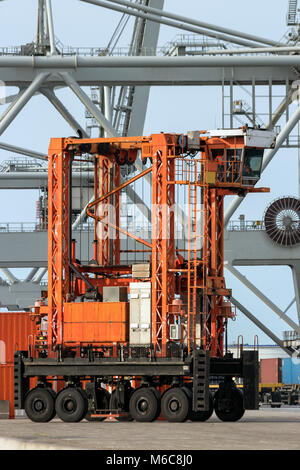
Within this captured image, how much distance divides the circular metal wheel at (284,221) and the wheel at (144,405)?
3465 cm

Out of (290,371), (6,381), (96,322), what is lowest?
(290,371)

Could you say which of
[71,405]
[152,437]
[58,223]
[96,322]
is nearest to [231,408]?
[96,322]

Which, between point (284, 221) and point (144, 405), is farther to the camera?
point (284, 221)

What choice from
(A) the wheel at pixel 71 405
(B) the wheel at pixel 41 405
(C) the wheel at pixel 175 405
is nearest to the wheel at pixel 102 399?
(A) the wheel at pixel 71 405

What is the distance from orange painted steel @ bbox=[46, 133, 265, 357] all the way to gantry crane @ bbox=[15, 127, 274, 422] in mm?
30

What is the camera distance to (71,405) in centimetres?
3234

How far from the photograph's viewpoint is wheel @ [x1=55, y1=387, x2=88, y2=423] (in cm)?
3222

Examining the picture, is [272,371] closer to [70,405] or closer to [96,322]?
[96,322]

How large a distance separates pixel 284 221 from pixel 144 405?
35501mm

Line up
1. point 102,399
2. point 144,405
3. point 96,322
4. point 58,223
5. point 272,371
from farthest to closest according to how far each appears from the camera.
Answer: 1. point 272,371
2. point 58,223
3. point 96,322
4. point 102,399
5. point 144,405

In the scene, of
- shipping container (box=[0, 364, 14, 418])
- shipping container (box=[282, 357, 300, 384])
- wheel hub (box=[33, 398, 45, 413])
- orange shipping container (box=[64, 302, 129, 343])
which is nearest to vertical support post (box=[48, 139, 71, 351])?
orange shipping container (box=[64, 302, 129, 343])

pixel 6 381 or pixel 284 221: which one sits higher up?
pixel 284 221

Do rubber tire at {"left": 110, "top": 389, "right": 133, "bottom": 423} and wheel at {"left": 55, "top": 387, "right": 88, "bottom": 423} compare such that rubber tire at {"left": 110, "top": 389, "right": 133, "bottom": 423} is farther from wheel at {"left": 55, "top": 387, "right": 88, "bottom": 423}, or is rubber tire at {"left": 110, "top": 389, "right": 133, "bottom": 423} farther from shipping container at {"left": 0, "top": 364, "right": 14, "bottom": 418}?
shipping container at {"left": 0, "top": 364, "right": 14, "bottom": 418}

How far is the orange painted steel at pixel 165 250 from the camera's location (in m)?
33.6
